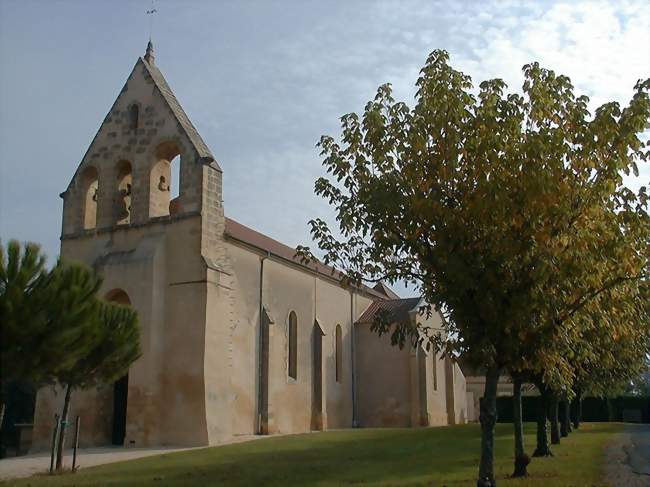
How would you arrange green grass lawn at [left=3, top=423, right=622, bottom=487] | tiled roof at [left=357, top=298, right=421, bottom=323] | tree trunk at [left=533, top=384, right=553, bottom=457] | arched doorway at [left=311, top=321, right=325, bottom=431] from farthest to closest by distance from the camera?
tiled roof at [left=357, top=298, right=421, bottom=323] < arched doorway at [left=311, top=321, right=325, bottom=431] < tree trunk at [left=533, top=384, right=553, bottom=457] < green grass lawn at [left=3, top=423, right=622, bottom=487]

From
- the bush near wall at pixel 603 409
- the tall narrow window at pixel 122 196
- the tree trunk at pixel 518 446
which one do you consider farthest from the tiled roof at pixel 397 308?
the tree trunk at pixel 518 446

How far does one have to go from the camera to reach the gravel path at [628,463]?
14992 millimetres

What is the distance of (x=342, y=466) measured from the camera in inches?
706

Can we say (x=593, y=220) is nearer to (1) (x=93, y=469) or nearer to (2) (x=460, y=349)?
(2) (x=460, y=349)

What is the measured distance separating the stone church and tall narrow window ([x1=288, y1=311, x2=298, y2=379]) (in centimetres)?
5

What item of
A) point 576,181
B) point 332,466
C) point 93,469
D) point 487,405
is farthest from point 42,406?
point 576,181

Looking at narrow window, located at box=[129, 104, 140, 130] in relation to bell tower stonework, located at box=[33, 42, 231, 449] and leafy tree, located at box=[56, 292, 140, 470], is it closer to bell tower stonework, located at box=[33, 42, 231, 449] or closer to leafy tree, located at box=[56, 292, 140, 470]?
bell tower stonework, located at box=[33, 42, 231, 449]

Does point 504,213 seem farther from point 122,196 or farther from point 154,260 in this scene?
point 122,196

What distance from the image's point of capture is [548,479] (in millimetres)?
14742

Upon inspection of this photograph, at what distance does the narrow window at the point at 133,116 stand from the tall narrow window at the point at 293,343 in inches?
448

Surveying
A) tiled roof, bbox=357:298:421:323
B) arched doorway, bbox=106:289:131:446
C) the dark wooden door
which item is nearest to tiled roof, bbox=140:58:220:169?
arched doorway, bbox=106:289:131:446

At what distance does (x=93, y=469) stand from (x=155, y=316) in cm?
838

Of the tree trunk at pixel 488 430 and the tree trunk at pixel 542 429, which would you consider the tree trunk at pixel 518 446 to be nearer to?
the tree trunk at pixel 542 429

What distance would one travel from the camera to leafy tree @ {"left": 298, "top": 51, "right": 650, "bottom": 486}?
1195cm
